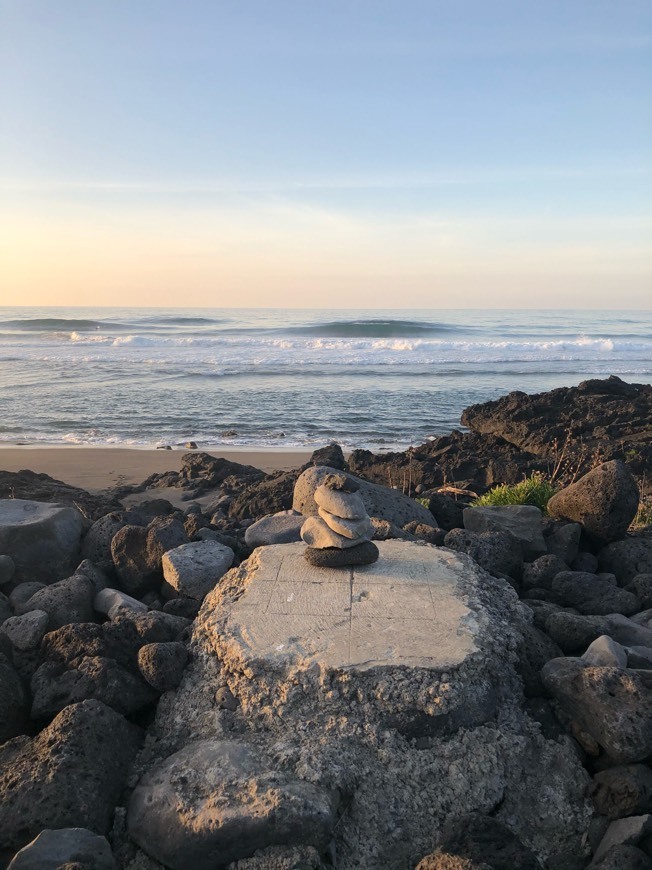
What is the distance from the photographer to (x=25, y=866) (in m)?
2.97

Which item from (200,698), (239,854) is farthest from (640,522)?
(239,854)

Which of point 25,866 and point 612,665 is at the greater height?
point 612,665

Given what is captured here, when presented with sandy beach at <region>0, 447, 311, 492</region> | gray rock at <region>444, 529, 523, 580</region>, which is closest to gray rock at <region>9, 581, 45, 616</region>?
gray rock at <region>444, 529, 523, 580</region>

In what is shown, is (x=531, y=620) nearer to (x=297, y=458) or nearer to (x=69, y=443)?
(x=297, y=458)

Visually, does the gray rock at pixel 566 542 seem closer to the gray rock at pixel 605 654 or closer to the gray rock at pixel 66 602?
the gray rock at pixel 605 654

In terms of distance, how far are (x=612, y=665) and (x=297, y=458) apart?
10384 millimetres

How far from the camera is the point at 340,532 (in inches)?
199

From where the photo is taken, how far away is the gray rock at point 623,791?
11.2 ft

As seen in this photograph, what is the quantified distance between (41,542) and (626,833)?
4.70 m

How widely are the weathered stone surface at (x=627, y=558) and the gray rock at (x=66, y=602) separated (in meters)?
4.21

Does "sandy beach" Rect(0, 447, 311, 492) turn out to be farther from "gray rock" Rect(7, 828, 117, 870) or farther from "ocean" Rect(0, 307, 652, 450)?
"gray rock" Rect(7, 828, 117, 870)

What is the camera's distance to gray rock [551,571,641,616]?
5301mm

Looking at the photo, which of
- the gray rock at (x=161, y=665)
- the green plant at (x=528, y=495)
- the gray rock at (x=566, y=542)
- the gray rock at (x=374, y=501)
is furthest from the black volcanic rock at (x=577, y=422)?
the gray rock at (x=161, y=665)

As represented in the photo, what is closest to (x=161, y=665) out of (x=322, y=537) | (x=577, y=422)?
(x=322, y=537)
